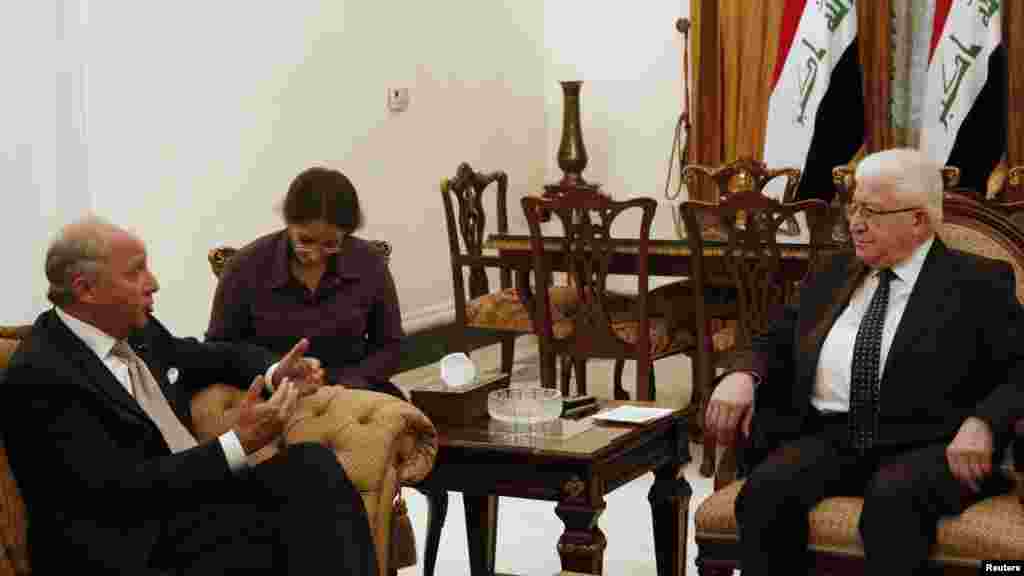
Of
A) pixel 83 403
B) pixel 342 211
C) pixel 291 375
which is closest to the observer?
pixel 83 403

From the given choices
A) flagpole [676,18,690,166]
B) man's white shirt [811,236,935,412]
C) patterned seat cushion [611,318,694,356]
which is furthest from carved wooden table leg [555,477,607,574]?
flagpole [676,18,690,166]

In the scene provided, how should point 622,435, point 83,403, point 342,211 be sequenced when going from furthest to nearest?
point 342,211, point 622,435, point 83,403

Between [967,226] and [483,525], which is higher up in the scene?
[967,226]

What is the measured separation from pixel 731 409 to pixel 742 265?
6.08 feet

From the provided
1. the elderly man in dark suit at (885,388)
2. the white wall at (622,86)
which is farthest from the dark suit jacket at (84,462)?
the white wall at (622,86)

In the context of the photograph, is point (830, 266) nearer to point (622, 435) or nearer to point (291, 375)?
point (622, 435)

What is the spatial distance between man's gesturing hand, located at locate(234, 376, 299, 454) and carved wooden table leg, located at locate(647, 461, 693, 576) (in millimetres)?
1133

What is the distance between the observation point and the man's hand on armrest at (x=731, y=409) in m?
3.46

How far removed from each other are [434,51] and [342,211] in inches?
149

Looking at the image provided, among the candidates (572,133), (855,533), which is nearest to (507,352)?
(572,133)

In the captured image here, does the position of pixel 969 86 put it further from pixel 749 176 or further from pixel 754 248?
pixel 754 248

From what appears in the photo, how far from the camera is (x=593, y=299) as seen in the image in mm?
5645

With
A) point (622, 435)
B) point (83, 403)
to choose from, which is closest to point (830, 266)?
point (622, 435)

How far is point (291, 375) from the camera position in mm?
3342
